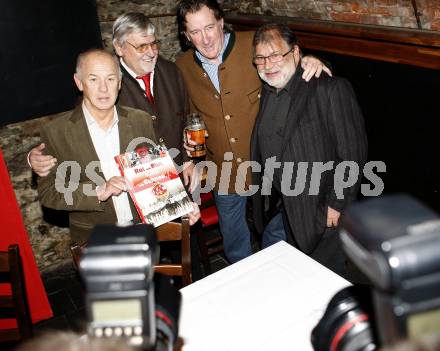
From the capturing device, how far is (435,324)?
0.78 m

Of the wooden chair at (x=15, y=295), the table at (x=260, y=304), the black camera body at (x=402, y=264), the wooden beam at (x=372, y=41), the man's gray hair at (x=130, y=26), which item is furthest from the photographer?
the wooden beam at (x=372, y=41)

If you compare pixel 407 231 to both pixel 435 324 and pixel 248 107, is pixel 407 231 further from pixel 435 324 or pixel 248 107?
pixel 248 107

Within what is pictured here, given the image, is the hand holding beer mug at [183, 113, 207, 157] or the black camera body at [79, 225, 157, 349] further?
the hand holding beer mug at [183, 113, 207, 157]

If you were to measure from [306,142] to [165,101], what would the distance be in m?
0.89

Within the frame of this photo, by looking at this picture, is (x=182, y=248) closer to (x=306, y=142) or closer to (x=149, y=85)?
(x=306, y=142)

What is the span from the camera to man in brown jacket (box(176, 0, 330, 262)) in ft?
8.63

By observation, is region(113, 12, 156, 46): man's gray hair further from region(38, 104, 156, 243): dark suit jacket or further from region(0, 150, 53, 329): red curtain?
region(0, 150, 53, 329): red curtain

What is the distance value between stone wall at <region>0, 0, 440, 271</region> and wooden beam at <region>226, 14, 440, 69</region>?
122mm

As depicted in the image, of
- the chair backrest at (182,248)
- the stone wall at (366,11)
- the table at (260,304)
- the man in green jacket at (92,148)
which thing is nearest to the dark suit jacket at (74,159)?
the man in green jacket at (92,148)

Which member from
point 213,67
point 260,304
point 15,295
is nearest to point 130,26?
point 213,67

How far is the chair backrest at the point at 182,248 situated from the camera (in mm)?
2127

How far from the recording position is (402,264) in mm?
745

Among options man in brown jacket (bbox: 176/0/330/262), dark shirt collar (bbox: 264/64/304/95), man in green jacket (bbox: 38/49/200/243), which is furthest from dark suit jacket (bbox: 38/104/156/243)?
dark shirt collar (bbox: 264/64/304/95)

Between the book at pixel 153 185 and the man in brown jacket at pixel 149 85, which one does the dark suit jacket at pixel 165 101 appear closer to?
the man in brown jacket at pixel 149 85
